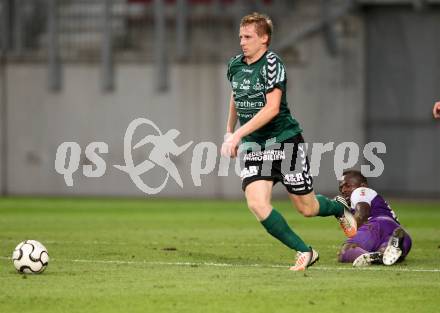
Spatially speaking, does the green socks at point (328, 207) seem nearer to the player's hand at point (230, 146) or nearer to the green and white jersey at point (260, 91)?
the green and white jersey at point (260, 91)

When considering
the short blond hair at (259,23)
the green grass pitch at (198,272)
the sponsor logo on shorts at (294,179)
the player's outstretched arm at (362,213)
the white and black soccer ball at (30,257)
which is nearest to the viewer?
the green grass pitch at (198,272)

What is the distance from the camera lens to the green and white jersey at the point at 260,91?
35.4 ft

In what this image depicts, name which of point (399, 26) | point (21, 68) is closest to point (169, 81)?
point (21, 68)

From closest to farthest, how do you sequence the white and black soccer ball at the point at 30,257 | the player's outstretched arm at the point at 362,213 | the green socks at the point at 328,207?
the white and black soccer ball at the point at 30,257
the green socks at the point at 328,207
the player's outstretched arm at the point at 362,213

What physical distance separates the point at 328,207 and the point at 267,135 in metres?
1.07

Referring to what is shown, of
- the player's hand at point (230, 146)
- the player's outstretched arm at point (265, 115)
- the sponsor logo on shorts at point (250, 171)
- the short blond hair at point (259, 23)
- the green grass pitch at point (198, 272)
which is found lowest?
the green grass pitch at point (198, 272)

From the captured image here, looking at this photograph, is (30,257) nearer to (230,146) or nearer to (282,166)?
(230,146)

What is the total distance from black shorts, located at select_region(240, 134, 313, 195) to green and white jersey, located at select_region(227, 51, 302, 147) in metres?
0.11

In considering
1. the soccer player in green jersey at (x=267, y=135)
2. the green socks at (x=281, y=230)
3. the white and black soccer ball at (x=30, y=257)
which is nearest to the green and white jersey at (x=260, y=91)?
the soccer player in green jersey at (x=267, y=135)

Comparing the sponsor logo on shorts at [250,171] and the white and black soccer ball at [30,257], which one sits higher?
the sponsor logo on shorts at [250,171]

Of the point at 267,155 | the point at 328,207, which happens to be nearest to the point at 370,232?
the point at 328,207

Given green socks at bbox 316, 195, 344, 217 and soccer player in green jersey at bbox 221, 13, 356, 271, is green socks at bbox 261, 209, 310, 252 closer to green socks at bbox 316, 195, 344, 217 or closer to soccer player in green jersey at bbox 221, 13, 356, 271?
soccer player in green jersey at bbox 221, 13, 356, 271

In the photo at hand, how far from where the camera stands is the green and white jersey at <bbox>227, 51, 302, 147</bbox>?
10.8 meters

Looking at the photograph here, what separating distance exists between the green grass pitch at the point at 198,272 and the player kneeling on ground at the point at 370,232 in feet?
0.60
